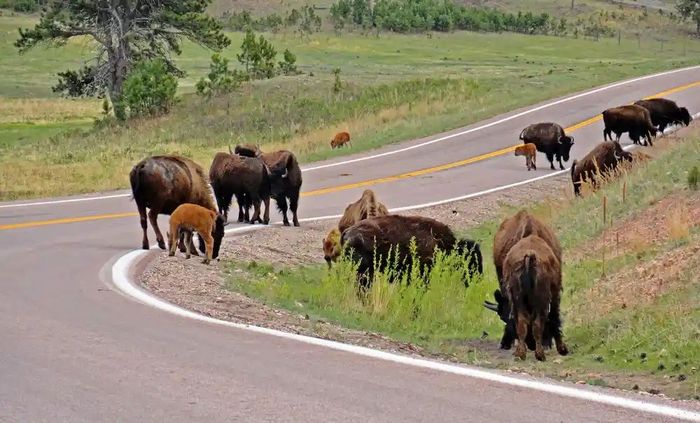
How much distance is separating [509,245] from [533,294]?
1293mm

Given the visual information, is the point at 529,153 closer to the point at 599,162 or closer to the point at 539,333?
the point at 599,162

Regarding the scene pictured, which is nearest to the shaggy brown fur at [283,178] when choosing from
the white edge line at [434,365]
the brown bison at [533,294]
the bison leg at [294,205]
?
the bison leg at [294,205]

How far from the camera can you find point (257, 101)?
47625 mm

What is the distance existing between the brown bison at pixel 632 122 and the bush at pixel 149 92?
22790 mm

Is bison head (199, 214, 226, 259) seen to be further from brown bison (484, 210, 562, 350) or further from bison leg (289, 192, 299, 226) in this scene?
brown bison (484, 210, 562, 350)

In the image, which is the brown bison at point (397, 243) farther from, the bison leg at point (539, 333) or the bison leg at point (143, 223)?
the bison leg at point (143, 223)

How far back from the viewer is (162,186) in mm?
16547

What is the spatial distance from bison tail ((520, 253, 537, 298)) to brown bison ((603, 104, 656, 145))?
2253 centimetres

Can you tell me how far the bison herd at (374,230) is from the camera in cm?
1055

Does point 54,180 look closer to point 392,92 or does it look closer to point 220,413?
point 392,92

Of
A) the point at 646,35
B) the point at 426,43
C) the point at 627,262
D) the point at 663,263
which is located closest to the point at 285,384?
the point at 663,263

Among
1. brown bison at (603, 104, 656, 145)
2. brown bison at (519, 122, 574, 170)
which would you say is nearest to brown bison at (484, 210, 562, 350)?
brown bison at (519, 122, 574, 170)

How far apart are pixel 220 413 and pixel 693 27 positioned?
386 feet

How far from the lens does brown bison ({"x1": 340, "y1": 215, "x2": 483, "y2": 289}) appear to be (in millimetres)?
13523
